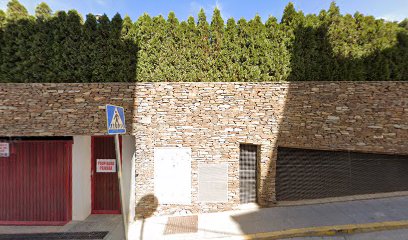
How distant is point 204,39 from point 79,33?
13.4 feet

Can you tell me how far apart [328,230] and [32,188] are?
8.95 m

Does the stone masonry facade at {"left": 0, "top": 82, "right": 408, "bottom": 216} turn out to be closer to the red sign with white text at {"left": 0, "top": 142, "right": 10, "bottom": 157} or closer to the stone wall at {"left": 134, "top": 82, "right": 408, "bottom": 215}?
the stone wall at {"left": 134, "top": 82, "right": 408, "bottom": 215}

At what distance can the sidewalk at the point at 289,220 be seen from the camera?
5.19 metres

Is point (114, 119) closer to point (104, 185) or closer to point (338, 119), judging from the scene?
point (104, 185)

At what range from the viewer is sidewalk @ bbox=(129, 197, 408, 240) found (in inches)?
204

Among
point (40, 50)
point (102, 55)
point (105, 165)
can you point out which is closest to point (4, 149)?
point (105, 165)

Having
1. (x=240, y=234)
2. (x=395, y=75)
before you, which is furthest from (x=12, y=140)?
(x=395, y=75)

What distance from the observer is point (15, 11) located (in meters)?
6.47

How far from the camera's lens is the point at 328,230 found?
5043 millimetres

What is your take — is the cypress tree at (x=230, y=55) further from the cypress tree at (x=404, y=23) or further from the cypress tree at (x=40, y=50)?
the cypress tree at (x=404, y=23)

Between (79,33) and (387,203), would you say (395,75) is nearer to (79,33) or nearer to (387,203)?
(387,203)

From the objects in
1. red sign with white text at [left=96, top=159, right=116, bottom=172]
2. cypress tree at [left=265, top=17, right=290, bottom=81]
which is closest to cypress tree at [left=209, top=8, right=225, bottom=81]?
cypress tree at [left=265, top=17, right=290, bottom=81]

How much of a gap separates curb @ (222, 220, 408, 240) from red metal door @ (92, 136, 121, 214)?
4.64 metres

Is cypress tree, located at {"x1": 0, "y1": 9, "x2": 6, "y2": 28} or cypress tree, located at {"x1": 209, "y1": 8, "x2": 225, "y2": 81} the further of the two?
cypress tree, located at {"x1": 209, "y1": 8, "x2": 225, "y2": 81}
